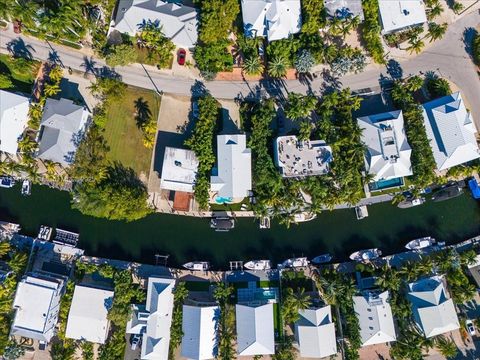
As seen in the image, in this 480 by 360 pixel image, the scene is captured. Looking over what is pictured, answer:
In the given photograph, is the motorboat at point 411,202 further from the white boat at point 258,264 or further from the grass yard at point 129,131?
the grass yard at point 129,131

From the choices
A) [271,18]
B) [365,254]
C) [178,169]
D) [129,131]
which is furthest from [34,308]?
[271,18]

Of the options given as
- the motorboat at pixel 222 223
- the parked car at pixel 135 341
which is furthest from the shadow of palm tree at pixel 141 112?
the parked car at pixel 135 341

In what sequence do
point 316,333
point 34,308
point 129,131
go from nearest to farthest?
point 34,308
point 316,333
point 129,131

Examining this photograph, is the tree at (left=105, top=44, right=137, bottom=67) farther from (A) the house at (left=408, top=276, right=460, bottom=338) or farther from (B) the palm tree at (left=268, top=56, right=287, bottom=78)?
(A) the house at (left=408, top=276, right=460, bottom=338)

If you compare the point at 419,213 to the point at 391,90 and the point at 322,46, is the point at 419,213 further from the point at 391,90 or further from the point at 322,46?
the point at 322,46

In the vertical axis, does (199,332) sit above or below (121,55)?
below

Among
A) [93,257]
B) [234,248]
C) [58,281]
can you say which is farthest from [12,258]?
[234,248]

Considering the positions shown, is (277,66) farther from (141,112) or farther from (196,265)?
(196,265)
